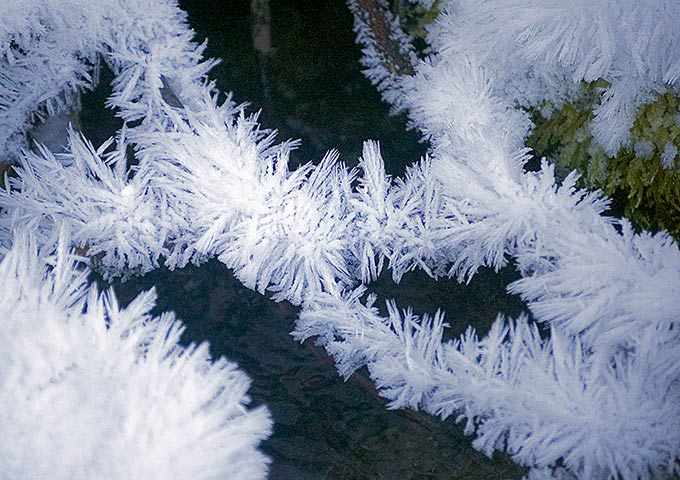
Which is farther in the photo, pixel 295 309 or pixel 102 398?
pixel 295 309

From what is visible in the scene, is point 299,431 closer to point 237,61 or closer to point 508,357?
point 508,357

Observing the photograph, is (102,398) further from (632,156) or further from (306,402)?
(632,156)

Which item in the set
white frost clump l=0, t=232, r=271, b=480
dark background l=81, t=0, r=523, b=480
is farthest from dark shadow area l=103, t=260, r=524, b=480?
white frost clump l=0, t=232, r=271, b=480

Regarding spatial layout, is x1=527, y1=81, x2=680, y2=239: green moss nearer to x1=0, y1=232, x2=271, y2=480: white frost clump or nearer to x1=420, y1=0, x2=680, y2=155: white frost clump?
x1=420, y1=0, x2=680, y2=155: white frost clump

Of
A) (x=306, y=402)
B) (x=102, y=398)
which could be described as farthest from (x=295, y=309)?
(x=102, y=398)

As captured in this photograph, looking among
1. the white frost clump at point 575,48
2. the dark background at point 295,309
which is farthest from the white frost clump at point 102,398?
the white frost clump at point 575,48

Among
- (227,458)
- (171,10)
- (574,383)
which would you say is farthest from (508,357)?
(171,10)
